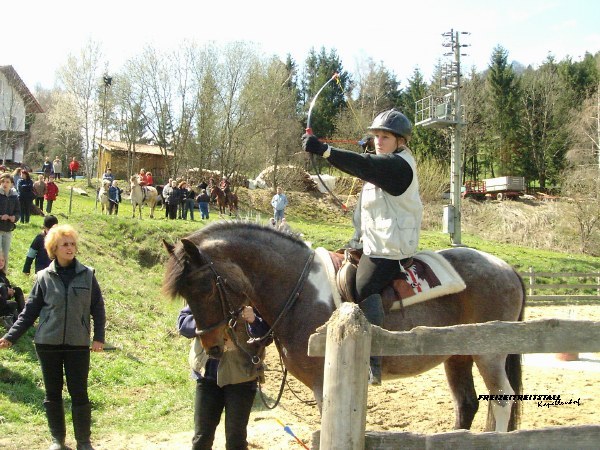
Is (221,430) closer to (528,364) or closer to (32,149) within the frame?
(528,364)

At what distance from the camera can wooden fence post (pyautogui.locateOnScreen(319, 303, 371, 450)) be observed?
257cm

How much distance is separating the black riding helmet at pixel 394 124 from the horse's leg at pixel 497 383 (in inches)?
81.3

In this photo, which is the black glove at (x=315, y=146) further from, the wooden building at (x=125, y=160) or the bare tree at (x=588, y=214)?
the wooden building at (x=125, y=160)

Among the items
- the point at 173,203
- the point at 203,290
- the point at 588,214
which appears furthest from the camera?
the point at 588,214

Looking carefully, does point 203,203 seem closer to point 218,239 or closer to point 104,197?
point 104,197

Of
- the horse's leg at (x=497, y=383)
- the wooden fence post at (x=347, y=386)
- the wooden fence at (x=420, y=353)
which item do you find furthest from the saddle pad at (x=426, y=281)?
the wooden fence post at (x=347, y=386)

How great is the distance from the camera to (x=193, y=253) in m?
4.20

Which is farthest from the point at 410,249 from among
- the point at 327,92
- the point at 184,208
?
the point at 327,92

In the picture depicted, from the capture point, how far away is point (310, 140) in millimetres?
3611

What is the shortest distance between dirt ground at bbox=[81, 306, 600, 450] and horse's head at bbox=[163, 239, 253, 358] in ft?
7.33

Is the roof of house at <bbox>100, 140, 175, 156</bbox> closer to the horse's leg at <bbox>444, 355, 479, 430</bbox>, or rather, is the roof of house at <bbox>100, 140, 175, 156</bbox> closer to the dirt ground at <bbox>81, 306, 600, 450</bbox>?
the dirt ground at <bbox>81, 306, 600, 450</bbox>

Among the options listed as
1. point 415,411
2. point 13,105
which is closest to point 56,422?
point 415,411

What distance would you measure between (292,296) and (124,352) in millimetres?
6078

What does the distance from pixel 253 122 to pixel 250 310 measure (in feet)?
117
